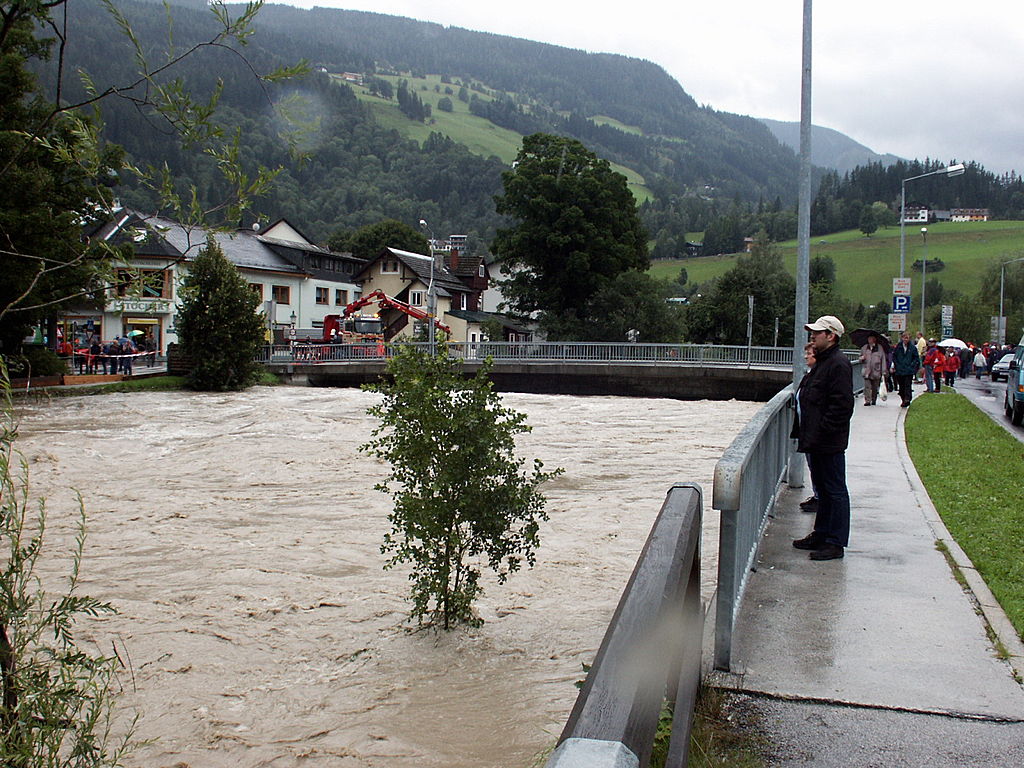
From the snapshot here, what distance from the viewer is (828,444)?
7.57m

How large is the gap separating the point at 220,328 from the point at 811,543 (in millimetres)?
37241

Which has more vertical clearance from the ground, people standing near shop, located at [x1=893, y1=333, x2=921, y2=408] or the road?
people standing near shop, located at [x1=893, y1=333, x2=921, y2=408]

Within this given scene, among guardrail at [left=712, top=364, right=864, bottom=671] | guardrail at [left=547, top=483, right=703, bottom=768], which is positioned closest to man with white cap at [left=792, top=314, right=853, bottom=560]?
guardrail at [left=712, top=364, right=864, bottom=671]

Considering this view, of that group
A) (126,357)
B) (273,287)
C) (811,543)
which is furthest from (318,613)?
(273,287)

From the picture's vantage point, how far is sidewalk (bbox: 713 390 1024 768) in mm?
4188

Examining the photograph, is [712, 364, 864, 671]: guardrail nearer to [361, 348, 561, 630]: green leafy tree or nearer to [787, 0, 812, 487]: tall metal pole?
[361, 348, 561, 630]: green leafy tree

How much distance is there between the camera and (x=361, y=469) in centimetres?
1916

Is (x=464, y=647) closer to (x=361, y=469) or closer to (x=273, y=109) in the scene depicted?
(x=273, y=109)

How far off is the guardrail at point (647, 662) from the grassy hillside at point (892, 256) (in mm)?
98330

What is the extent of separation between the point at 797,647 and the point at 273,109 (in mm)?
3961

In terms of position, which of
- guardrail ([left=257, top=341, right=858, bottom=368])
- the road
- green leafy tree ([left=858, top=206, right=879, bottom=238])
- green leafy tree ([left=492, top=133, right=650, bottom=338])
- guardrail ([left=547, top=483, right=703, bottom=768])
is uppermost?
green leafy tree ([left=858, top=206, right=879, bottom=238])

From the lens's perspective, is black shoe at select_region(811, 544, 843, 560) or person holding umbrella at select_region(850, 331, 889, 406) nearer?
black shoe at select_region(811, 544, 843, 560)

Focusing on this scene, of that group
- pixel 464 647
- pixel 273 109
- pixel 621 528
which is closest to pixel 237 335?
pixel 621 528

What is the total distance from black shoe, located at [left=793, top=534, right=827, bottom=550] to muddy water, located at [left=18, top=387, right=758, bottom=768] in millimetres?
1601
